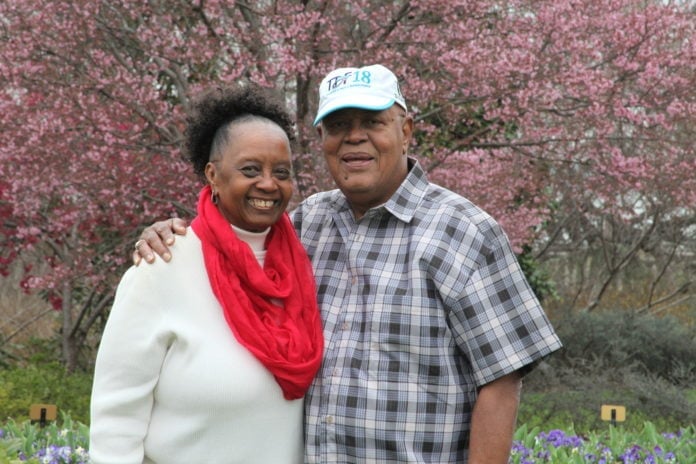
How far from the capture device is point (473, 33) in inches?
275

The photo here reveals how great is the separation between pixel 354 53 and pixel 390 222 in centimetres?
444

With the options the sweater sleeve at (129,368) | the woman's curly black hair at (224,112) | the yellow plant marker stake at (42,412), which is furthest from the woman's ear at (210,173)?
the yellow plant marker stake at (42,412)

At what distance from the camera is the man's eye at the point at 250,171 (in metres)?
2.57

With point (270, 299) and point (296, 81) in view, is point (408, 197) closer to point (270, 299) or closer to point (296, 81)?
point (270, 299)

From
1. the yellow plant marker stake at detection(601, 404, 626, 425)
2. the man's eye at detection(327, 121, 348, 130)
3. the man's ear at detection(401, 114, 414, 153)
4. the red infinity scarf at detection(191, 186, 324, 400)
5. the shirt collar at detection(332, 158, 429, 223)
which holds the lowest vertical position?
the yellow plant marker stake at detection(601, 404, 626, 425)

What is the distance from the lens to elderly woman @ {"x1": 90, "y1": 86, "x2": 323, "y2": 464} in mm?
2453

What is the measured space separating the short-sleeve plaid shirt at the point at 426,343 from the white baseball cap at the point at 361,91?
329 millimetres

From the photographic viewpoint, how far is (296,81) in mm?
7121

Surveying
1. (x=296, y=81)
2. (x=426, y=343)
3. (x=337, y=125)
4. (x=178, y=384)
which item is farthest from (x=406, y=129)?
(x=296, y=81)

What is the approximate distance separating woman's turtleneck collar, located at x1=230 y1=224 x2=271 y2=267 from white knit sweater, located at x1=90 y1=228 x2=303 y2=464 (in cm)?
19

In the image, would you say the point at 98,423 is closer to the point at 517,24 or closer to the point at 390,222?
the point at 390,222

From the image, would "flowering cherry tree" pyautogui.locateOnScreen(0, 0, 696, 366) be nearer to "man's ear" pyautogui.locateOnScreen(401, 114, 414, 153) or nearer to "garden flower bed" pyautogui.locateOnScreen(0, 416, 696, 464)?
"garden flower bed" pyautogui.locateOnScreen(0, 416, 696, 464)

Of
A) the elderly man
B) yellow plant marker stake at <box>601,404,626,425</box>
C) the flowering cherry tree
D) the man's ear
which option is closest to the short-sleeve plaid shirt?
the elderly man

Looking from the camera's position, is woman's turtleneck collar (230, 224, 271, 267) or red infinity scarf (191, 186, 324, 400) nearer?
red infinity scarf (191, 186, 324, 400)
